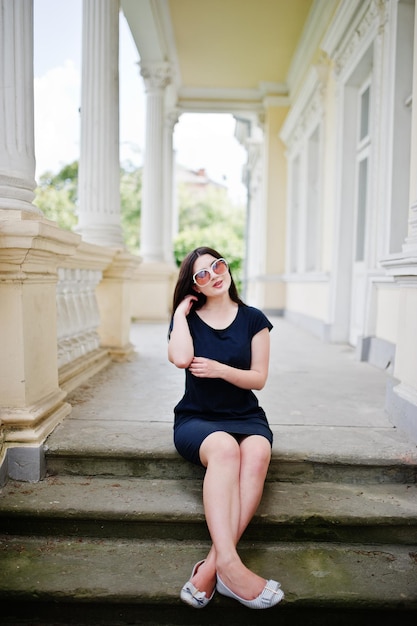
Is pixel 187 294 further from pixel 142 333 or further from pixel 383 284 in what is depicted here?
pixel 142 333

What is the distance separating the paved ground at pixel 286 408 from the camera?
2686mm

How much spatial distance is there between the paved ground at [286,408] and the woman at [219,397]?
343 millimetres

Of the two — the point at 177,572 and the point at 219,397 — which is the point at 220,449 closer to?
the point at 219,397

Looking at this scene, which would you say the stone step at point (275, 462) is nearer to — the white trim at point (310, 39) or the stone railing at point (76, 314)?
the stone railing at point (76, 314)

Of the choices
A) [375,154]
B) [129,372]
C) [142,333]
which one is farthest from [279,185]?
[129,372]

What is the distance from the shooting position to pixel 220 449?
214cm

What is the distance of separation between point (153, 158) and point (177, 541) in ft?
26.7

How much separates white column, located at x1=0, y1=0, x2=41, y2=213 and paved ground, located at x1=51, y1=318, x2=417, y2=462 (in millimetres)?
1252

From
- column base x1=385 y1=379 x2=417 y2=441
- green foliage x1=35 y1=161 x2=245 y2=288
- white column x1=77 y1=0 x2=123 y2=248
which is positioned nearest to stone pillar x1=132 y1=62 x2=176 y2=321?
white column x1=77 y1=0 x2=123 y2=248

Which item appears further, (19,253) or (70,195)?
(70,195)

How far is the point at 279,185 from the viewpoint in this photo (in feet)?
38.2

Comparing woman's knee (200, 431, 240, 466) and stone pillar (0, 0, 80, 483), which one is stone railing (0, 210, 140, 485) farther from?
woman's knee (200, 431, 240, 466)

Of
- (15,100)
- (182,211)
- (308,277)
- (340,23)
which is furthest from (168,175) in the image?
(182,211)

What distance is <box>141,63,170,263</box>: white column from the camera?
31.1ft
